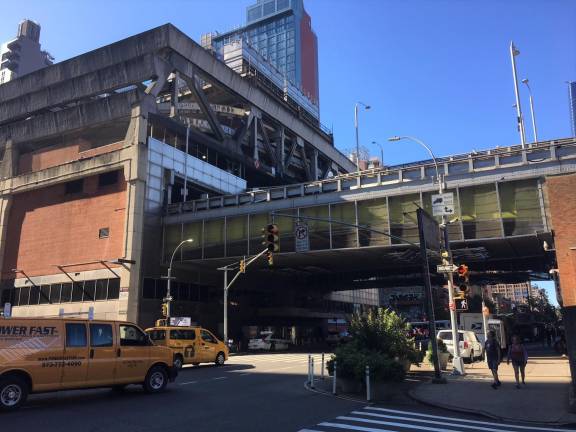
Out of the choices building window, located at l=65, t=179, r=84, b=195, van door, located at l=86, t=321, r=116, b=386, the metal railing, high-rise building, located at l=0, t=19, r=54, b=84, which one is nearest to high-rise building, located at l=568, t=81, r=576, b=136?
the metal railing

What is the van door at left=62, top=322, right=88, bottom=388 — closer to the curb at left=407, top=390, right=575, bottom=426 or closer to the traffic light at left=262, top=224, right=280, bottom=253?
the curb at left=407, top=390, right=575, bottom=426

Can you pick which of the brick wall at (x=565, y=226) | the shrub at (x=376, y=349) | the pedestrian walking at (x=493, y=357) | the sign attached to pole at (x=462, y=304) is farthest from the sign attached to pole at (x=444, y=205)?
the brick wall at (x=565, y=226)

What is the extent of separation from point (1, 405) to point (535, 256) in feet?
141

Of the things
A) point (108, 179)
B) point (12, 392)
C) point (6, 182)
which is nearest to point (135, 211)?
point (108, 179)

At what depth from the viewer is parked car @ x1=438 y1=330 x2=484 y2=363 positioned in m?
27.6

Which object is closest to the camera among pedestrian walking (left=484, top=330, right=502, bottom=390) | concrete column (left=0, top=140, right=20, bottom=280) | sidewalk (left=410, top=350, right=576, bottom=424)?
sidewalk (left=410, top=350, right=576, bottom=424)

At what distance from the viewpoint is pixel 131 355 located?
13742 millimetres

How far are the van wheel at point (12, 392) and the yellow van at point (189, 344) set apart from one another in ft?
36.6

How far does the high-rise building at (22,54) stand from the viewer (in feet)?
484

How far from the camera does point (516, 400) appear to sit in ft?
43.2

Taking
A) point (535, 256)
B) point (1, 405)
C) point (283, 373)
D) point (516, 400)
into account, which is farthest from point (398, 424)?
point (535, 256)

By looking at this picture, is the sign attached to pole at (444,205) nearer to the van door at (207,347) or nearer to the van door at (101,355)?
the van door at (207,347)

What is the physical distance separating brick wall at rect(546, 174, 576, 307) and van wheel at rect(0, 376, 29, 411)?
2625 centimetres

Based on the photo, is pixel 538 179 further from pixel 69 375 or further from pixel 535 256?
pixel 69 375
